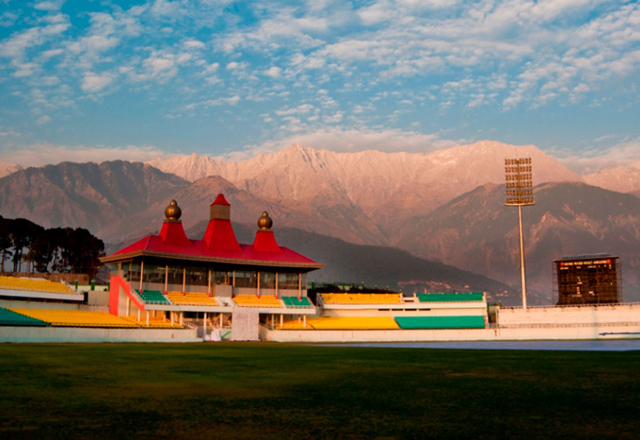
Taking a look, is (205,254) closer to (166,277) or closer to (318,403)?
(166,277)

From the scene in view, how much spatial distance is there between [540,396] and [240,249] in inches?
2775

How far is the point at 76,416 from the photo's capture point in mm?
12188

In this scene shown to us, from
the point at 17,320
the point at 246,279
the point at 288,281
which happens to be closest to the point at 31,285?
the point at 17,320

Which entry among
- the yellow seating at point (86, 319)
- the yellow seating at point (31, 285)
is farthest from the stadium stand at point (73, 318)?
the yellow seating at point (31, 285)

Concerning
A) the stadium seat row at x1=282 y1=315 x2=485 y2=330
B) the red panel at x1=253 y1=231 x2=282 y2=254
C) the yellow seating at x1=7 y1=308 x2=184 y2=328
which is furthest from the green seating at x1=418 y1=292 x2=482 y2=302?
the yellow seating at x1=7 y1=308 x2=184 y2=328

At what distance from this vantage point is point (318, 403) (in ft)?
47.1

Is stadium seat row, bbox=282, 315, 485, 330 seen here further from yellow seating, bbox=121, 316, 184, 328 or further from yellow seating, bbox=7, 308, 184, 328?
yellow seating, bbox=7, 308, 184, 328

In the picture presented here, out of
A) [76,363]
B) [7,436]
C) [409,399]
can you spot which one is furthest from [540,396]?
[76,363]

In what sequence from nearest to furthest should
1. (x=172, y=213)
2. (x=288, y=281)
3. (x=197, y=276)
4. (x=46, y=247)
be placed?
(x=197, y=276) → (x=172, y=213) → (x=288, y=281) → (x=46, y=247)

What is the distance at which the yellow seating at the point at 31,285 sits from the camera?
6514 cm

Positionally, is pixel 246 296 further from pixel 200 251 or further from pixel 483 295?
pixel 483 295

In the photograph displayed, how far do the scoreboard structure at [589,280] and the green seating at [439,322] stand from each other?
42.2 m

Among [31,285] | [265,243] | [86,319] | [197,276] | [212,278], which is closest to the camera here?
[86,319]

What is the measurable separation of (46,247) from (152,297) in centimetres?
6342
